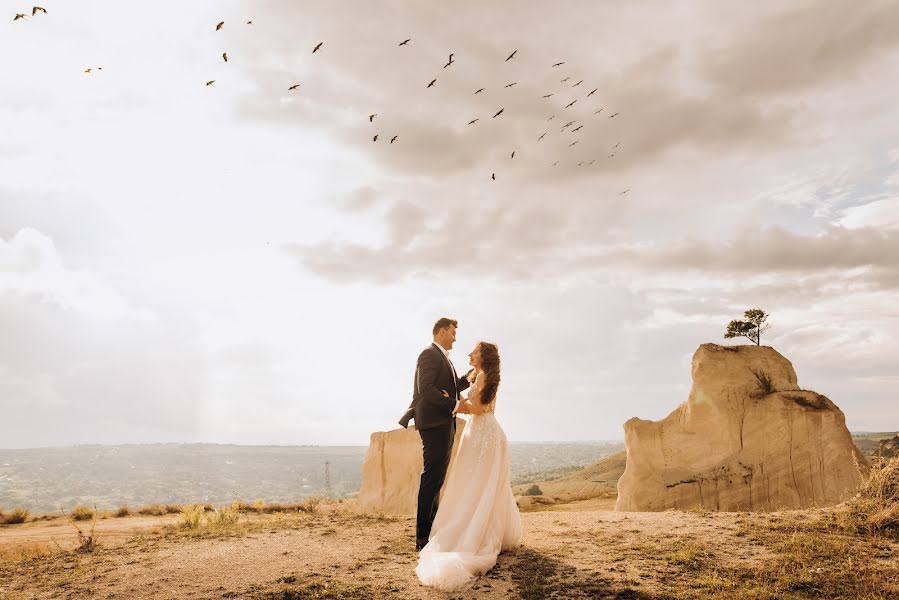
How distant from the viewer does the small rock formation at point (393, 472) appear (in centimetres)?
1736

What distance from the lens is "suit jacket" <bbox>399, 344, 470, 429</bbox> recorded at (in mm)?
8523

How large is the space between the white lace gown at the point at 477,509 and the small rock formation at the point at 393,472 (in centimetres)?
868

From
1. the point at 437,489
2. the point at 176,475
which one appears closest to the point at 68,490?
the point at 176,475

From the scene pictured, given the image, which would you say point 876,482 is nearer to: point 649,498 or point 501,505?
point 501,505

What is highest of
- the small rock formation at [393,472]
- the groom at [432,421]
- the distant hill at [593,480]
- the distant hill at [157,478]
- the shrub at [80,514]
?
the groom at [432,421]

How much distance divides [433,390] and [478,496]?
1.63 meters

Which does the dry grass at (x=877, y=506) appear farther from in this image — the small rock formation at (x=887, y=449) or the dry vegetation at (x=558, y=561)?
the small rock formation at (x=887, y=449)

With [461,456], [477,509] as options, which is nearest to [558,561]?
[477,509]

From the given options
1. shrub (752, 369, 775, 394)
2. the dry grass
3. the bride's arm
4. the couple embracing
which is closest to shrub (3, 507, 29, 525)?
the couple embracing

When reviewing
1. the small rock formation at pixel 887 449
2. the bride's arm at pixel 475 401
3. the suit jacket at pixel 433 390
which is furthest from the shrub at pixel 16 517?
the small rock formation at pixel 887 449

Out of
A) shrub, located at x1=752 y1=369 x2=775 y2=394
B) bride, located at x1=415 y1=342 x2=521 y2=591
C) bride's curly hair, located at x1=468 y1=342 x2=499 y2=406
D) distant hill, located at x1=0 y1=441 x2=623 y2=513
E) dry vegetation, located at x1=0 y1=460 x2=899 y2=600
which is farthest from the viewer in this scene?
distant hill, located at x1=0 y1=441 x2=623 y2=513

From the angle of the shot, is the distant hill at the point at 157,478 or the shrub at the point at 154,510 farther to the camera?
the distant hill at the point at 157,478

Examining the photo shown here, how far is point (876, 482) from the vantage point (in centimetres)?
955

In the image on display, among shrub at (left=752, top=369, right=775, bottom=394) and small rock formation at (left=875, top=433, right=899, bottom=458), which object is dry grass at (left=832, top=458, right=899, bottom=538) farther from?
shrub at (left=752, top=369, right=775, bottom=394)
